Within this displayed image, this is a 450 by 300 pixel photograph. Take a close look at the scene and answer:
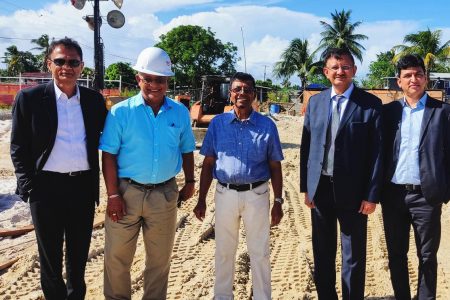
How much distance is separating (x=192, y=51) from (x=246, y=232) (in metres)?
38.0

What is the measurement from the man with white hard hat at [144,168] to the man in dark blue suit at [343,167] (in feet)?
3.24

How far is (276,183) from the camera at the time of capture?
327cm

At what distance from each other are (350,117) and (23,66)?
196ft

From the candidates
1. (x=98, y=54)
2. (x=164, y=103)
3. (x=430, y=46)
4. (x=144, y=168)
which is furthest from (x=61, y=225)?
(x=430, y=46)

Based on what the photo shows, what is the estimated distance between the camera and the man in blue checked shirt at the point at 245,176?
3184 millimetres

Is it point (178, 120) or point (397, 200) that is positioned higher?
point (178, 120)

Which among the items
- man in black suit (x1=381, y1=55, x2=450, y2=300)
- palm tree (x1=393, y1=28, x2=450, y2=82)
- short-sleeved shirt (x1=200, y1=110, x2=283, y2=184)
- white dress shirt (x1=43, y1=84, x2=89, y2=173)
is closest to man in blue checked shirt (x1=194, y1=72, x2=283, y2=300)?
short-sleeved shirt (x1=200, y1=110, x2=283, y2=184)

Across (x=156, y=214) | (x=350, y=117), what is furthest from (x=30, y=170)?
(x=350, y=117)

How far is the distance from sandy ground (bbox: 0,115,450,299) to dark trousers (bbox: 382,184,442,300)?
0.64 meters

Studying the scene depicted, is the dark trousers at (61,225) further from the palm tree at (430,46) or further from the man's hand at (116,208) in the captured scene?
the palm tree at (430,46)

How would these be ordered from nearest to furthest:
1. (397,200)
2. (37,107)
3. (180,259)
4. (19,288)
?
1. (37,107)
2. (397,200)
3. (19,288)
4. (180,259)

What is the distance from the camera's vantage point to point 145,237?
126 inches

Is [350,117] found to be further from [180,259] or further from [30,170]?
[180,259]

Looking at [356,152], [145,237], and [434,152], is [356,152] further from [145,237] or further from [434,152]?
[145,237]
